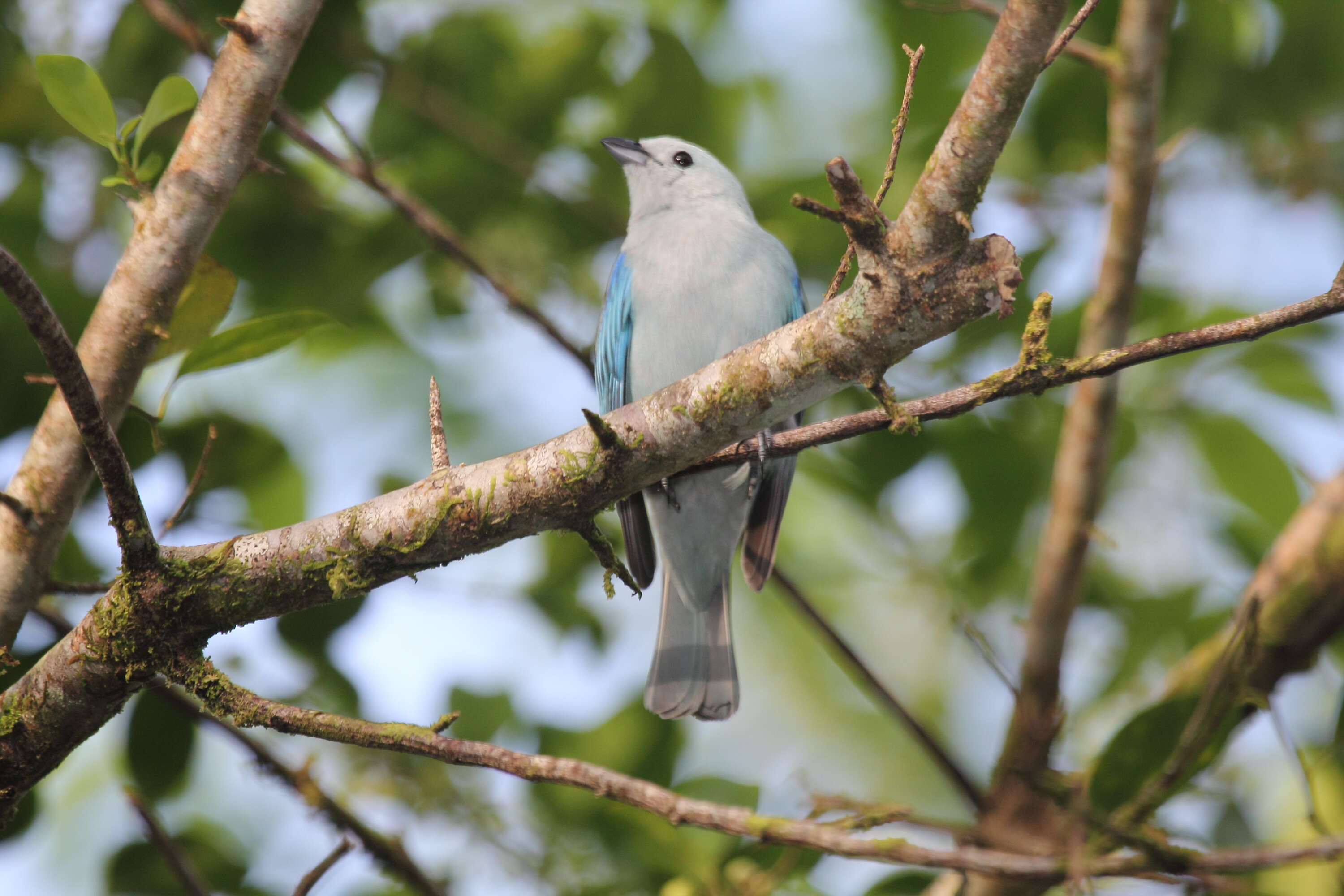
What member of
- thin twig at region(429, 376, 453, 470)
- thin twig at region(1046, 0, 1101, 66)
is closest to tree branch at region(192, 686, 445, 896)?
thin twig at region(429, 376, 453, 470)

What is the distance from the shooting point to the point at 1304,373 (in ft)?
14.0

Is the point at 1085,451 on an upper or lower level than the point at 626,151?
lower

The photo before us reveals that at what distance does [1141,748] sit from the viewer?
2.93 metres

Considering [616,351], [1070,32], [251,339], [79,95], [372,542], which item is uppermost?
[616,351]

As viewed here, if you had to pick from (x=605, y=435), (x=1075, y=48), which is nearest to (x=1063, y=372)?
(x=605, y=435)

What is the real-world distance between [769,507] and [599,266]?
160cm

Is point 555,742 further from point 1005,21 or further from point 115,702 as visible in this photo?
point 1005,21

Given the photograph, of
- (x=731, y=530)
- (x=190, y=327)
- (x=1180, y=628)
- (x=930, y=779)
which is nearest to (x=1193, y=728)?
(x=1180, y=628)

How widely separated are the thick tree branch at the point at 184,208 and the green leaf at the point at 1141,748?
2719 mm

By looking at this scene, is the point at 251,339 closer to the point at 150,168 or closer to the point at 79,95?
the point at 150,168

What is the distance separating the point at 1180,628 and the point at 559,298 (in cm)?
286

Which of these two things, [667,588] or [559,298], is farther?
[559,298]

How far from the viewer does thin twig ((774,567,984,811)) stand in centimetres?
360

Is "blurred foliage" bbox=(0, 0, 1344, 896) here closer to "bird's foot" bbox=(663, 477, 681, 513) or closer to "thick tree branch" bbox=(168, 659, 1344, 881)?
"bird's foot" bbox=(663, 477, 681, 513)
